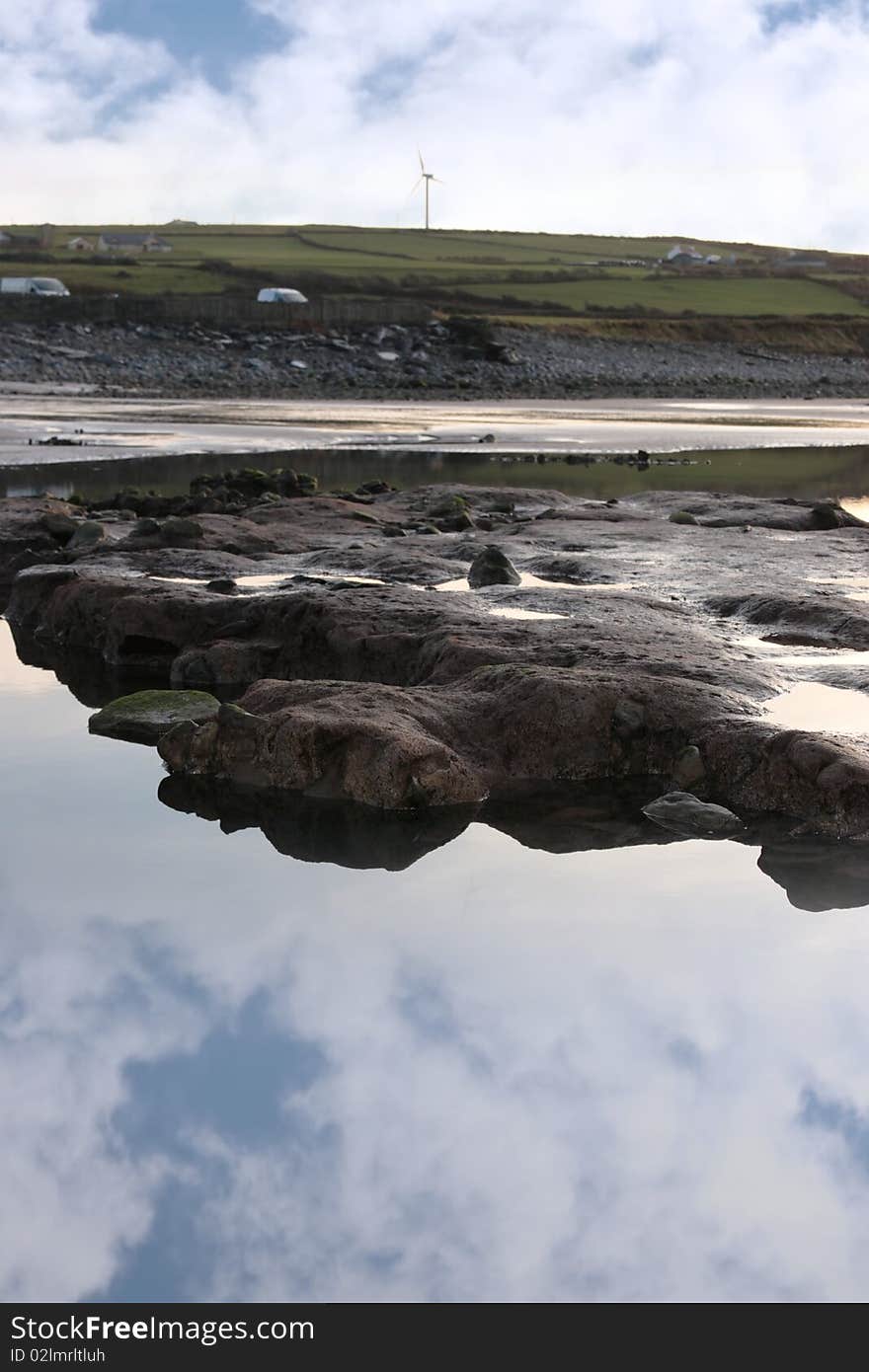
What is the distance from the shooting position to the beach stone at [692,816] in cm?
1066

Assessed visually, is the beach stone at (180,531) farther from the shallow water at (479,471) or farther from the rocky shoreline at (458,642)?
the shallow water at (479,471)

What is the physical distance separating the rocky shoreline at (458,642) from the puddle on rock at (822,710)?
17 centimetres

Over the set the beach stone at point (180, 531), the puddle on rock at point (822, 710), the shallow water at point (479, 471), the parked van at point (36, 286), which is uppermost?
the puddle on rock at point (822, 710)

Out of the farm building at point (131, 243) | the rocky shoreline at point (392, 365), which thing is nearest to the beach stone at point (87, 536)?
the rocky shoreline at point (392, 365)

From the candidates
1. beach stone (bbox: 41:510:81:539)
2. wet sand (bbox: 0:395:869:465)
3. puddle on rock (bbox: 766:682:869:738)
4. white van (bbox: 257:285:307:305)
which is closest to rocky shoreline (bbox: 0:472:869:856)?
beach stone (bbox: 41:510:81:539)

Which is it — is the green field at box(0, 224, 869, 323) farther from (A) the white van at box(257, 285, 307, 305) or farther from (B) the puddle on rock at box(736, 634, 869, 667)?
(B) the puddle on rock at box(736, 634, 869, 667)

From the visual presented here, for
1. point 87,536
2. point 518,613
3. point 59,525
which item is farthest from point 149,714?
point 59,525

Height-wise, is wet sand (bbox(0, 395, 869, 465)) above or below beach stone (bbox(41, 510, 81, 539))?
below

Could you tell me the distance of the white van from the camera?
7919 cm

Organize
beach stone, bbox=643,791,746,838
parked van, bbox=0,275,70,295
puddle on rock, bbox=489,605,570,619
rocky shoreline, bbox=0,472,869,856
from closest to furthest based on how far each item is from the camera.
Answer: beach stone, bbox=643,791,746,838, rocky shoreline, bbox=0,472,869,856, puddle on rock, bbox=489,605,570,619, parked van, bbox=0,275,70,295

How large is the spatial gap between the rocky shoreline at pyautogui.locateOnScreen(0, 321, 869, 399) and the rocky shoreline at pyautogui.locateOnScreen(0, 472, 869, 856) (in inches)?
1571

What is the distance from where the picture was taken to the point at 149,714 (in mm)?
13047

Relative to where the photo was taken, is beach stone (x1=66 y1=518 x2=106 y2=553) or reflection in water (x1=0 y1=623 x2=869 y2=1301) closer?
reflection in water (x1=0 y1=623 x2=869 y2=1301)
